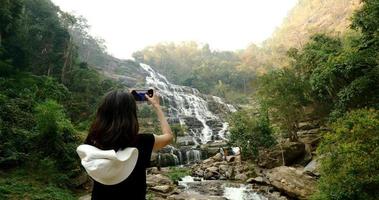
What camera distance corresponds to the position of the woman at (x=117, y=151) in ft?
5.93

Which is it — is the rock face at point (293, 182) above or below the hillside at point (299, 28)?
below

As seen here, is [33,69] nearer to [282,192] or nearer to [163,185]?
[163,185]

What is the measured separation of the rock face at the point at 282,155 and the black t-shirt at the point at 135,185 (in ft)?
58.5

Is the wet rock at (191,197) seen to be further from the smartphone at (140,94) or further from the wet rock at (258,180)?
the smartphone at (140,94)

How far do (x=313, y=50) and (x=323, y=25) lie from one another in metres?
43.3

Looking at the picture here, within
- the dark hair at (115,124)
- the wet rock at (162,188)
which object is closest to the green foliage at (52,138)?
the wet rock at (162,188)

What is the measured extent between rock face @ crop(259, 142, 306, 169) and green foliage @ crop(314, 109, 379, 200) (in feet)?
32.3

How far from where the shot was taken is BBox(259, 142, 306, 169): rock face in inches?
744

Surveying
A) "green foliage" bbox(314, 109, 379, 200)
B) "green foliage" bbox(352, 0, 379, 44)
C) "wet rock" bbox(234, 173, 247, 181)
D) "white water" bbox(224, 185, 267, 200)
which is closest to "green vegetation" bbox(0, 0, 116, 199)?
"white water" bbox(224, 185, 267, 200)

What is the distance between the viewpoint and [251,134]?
62.9ft

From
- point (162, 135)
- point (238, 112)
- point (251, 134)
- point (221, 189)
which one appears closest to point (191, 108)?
point (238, 112)

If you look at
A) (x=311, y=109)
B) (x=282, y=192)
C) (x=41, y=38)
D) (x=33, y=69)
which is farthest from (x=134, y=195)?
(x=41, y=38)

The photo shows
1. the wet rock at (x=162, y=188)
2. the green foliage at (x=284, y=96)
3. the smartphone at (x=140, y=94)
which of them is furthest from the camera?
the green foliage at (x=284, y=96)

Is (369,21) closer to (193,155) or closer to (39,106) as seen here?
(39,106)
